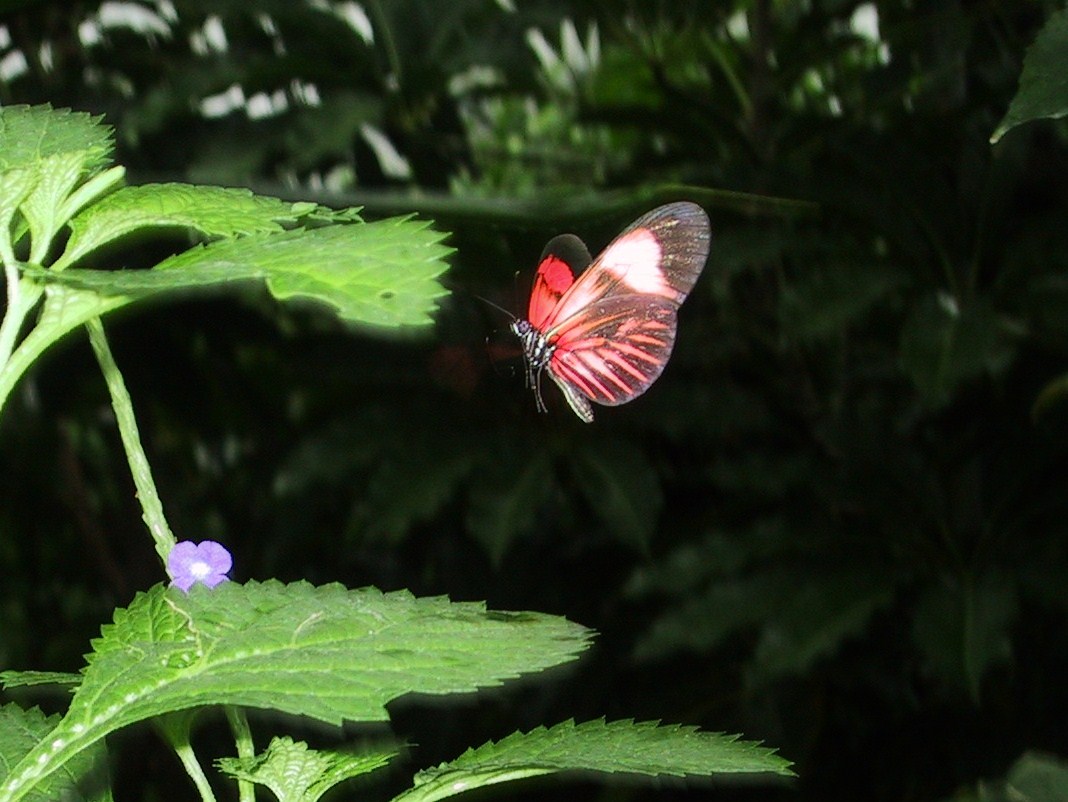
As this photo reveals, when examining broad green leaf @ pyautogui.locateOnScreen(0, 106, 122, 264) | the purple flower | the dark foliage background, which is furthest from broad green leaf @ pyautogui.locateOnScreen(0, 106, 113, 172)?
the dark foliage background

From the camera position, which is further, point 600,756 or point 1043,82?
point 1043,82

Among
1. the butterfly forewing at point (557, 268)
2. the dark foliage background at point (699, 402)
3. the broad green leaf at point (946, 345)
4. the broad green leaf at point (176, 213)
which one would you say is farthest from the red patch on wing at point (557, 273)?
the broad green leaf at point (946, 345)

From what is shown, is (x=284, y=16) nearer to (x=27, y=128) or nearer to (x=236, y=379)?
(x=236, y=379)

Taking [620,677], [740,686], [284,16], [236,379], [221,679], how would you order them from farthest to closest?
[236,379], [620,677], [740,686], [284,16], [221,679]

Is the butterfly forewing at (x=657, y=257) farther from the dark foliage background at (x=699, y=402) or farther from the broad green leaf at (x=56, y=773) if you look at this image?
the dark foliage background at (x=699, y=402)

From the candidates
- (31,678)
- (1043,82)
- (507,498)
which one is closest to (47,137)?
(31,678)

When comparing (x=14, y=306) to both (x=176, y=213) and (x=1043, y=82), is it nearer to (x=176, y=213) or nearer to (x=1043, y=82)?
(x=176, y=213)

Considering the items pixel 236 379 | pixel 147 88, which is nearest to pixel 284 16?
pixel 147 88
